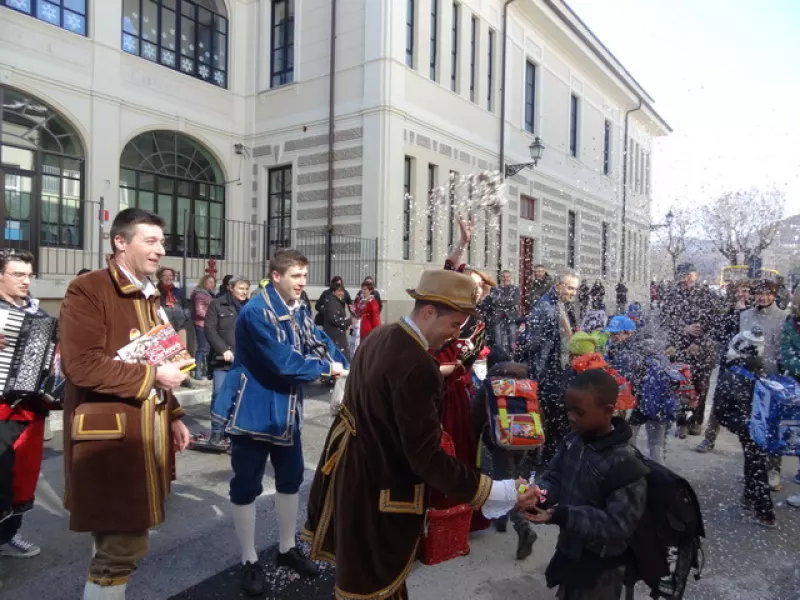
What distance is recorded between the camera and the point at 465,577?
341 centimetres

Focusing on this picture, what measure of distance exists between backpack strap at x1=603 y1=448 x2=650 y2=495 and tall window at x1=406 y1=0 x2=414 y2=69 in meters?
13.7

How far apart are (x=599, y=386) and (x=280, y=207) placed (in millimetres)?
14477

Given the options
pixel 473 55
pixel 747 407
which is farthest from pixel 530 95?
pixel 747 407

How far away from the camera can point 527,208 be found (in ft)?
63.3

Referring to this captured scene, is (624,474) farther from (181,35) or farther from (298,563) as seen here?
(181,35)

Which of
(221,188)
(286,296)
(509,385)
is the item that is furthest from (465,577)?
(221,188)

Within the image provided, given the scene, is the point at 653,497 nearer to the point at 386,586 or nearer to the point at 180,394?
the point at 386,586

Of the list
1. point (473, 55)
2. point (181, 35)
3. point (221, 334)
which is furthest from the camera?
point (473, 55)

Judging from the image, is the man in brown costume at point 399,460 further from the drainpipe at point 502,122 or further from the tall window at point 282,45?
the drainpipe at point 502,122

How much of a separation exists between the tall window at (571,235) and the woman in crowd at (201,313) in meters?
15.4

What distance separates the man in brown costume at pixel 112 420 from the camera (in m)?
2.38

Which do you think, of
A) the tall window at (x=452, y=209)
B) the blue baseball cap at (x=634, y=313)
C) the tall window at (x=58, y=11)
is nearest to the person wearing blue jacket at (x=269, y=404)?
the blue baseball cap at (x=634, y=313)

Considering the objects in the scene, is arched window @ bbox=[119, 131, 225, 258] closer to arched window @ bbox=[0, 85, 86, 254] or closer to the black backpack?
arched window @ bbox=[0, 85, 86, 254]

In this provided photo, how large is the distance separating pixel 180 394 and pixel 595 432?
671cm
